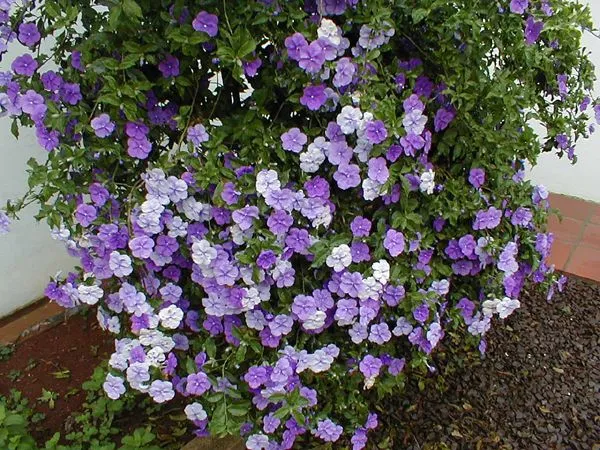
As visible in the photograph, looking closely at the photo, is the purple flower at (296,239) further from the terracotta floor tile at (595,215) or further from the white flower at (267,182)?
the terracotta floor tile at (595,215)

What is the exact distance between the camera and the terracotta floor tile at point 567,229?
3.31 m

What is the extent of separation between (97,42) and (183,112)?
0.24 m

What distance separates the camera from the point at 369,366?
157 cm

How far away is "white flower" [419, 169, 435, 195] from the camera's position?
4.75ft

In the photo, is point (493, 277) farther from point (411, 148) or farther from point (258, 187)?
point (258, 187)

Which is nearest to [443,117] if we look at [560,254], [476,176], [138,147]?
[476,176]

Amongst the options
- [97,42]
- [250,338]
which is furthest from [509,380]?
[97,42]

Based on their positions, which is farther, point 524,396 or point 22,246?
point 22,246

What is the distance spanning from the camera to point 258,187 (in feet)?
4.43

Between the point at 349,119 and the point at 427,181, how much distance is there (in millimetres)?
262

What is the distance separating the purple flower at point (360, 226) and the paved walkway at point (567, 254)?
1739 millimetres

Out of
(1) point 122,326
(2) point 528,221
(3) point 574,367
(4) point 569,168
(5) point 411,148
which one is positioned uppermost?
(5) point 411,148

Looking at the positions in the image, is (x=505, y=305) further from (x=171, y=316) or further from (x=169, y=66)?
(x=169, y=66)

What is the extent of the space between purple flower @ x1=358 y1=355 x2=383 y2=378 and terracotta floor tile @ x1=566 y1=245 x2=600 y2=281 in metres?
1.85
